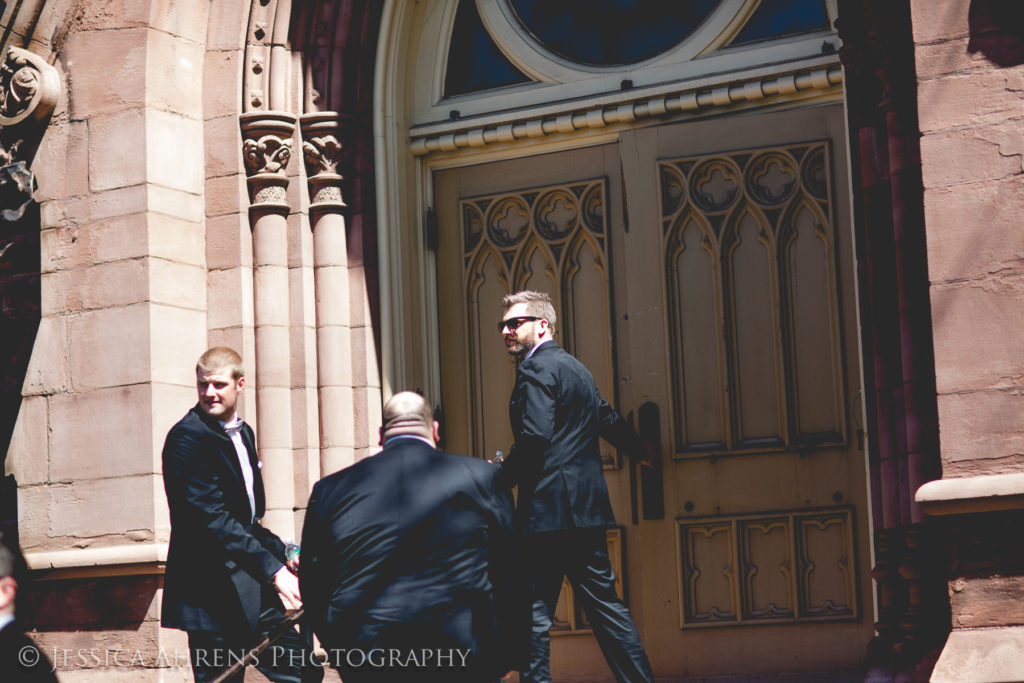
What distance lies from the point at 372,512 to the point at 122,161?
4.15m

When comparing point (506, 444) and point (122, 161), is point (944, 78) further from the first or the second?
point (122, 161)

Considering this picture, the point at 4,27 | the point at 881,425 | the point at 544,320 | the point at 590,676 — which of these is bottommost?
the point at 590,676

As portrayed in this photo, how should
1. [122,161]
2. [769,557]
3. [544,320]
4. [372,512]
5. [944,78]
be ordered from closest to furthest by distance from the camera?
[372,512] < [944,78] < [544,320] < [769,557] < [122,161]

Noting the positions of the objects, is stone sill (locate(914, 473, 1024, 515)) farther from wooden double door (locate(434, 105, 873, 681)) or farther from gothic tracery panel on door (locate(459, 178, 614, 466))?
gothic tracery panel on door (locate(459, 178, 614, 466))

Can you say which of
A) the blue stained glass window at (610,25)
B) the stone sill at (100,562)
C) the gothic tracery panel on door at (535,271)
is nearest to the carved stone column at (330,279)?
the gothic tracery panel on door at (535,271)

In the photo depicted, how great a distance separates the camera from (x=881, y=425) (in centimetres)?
688

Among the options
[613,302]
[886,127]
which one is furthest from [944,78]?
[613,302]

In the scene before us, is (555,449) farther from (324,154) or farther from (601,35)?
(601,35)

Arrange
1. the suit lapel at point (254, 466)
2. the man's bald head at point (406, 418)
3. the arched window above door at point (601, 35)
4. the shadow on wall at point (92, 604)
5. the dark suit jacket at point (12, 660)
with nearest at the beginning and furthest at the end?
the dark suit jacket at point (12, 660) < the man's bald head at point (406, 418) < the suit lapel at point (254, 466) < the shadow on wall at point (92, 604) < the arched window above door at point (601, 35)

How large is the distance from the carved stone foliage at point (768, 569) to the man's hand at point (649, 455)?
1.20ft

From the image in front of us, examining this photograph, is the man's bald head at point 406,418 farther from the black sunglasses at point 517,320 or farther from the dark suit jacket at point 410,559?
the black sunglasses at point 517,320

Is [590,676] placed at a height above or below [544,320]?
below

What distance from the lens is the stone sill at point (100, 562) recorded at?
788 centimetres

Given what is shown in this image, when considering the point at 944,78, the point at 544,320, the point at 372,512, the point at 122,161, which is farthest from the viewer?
the point at 122,161
